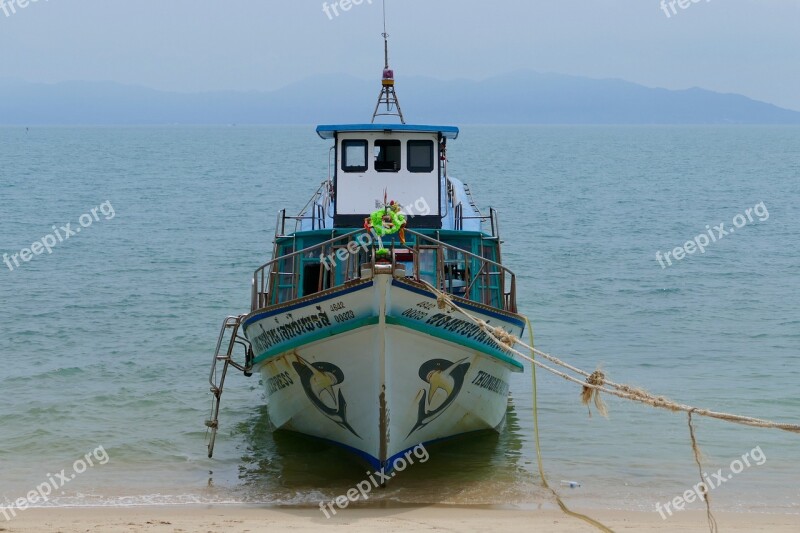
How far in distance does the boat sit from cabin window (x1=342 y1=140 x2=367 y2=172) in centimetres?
2

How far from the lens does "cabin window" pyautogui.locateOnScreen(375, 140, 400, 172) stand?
54.4ft

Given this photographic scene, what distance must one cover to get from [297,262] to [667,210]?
3940 centimetres

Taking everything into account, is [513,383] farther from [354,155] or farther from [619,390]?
[619,390]

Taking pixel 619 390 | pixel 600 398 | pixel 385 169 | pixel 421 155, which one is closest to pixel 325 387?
pixel 600 398

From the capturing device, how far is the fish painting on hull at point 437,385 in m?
13.1

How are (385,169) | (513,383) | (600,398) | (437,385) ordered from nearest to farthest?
(600,398), (437,385), (385,169), (513,383)

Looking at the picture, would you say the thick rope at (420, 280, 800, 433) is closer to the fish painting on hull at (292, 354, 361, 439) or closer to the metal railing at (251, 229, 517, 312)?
the metal railing at (251, 229, 517, 312)

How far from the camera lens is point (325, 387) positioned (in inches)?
525

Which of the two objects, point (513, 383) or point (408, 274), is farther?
point (513, 383)

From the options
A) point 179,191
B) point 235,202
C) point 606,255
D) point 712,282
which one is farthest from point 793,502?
point 179,191

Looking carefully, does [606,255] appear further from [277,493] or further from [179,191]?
[179,191]

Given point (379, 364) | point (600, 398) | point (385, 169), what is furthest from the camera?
point (385, 169)

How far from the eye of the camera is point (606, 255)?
35312 millimetres

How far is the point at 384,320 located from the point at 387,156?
196 inches
